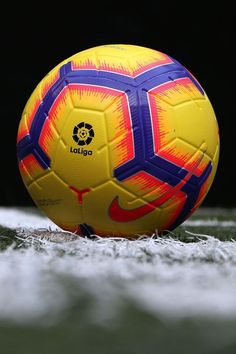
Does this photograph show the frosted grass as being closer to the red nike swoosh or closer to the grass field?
the grass field

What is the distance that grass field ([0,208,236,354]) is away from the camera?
29.0 inches

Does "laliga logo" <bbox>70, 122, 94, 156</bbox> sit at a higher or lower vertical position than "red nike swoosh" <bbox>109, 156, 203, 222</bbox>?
higher

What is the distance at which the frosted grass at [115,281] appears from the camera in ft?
2.77

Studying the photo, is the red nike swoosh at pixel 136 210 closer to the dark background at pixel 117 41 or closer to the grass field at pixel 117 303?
the grass field at pixel 117 303

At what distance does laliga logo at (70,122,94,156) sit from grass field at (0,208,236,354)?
0.36 metres

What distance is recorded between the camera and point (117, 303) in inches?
34.3

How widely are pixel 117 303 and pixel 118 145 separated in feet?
2.65

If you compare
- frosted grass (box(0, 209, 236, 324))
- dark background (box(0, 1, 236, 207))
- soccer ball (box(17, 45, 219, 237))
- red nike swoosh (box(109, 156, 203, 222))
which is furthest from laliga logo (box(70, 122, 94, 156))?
dark background (box(0, 1, 236, 207))

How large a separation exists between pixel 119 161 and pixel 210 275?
0.62 meters

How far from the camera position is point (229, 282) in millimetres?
1009

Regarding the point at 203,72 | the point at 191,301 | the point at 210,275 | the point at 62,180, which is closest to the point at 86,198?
the point at 62,180

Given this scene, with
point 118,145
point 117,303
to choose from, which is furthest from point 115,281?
point 118,145

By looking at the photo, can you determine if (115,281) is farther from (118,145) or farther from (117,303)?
(118,145)

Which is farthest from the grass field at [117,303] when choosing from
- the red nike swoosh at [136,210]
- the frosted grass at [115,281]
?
the red nike swoosh at [136,210]
